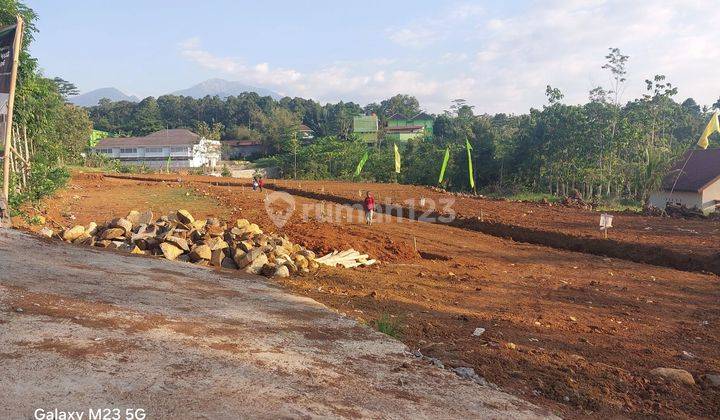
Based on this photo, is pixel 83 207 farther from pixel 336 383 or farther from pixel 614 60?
pixel 614 60

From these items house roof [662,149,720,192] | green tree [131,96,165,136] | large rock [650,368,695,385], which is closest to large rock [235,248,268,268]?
large rock [650,368,695,385]

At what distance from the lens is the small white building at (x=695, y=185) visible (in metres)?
25.8

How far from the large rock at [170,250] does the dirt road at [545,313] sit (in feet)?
7.41

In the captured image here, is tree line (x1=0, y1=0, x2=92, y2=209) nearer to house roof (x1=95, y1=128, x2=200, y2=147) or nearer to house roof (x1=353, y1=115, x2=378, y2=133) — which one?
house roof (x1=95, y1=128, x2=200, y2=147)

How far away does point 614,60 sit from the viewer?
33.8 m

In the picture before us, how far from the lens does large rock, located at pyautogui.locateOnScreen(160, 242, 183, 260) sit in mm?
9086

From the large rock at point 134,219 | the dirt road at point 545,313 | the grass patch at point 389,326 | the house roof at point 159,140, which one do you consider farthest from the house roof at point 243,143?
the grass patch at point 389,326

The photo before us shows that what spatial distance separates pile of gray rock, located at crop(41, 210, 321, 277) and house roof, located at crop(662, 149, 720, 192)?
2307cm

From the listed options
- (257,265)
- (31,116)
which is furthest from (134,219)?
(31,116)

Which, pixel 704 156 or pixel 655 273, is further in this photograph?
pixel 704 156

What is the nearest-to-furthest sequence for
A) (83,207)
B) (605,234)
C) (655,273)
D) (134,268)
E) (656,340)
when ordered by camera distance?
(656,340), (134,268), (655,273), (605,234), (83,207)

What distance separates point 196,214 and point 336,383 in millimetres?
14431

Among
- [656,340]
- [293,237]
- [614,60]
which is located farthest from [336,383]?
[614,60]

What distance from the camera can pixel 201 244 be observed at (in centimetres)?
966
